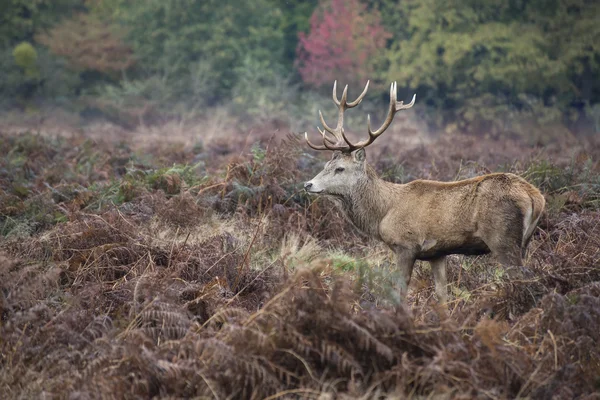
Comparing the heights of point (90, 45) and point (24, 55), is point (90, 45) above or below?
above

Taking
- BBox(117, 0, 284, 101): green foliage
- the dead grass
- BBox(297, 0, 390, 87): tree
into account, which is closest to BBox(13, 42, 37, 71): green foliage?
BBox(117, 0, 284, 101): green foliage

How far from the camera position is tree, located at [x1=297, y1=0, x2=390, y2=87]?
31812mm

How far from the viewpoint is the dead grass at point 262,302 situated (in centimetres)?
448

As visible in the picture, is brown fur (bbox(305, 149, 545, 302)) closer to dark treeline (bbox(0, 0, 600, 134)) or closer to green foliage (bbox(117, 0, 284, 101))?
dark treeline (bbox(0, 0, 600, 134))

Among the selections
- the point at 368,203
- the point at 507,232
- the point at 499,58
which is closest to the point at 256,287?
the point at 368,203

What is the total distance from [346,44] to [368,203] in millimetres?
25446

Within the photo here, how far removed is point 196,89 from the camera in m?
32.1

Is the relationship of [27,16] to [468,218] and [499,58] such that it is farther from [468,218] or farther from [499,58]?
[468,218]

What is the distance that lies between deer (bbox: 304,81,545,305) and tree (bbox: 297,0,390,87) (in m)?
24.4

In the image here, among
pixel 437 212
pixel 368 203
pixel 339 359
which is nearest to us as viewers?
pixel 339 359

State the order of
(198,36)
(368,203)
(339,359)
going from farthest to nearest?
1. (198,36)
2. (368,203)
3. (339,359)

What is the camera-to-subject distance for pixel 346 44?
105 feet

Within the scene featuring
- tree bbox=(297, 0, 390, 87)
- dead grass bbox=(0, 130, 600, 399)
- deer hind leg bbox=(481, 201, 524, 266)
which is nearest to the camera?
dead grass bbox=(0, 130, 600, 399)

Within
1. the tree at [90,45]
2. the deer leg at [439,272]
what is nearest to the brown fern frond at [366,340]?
the deer leg at [439,272]
